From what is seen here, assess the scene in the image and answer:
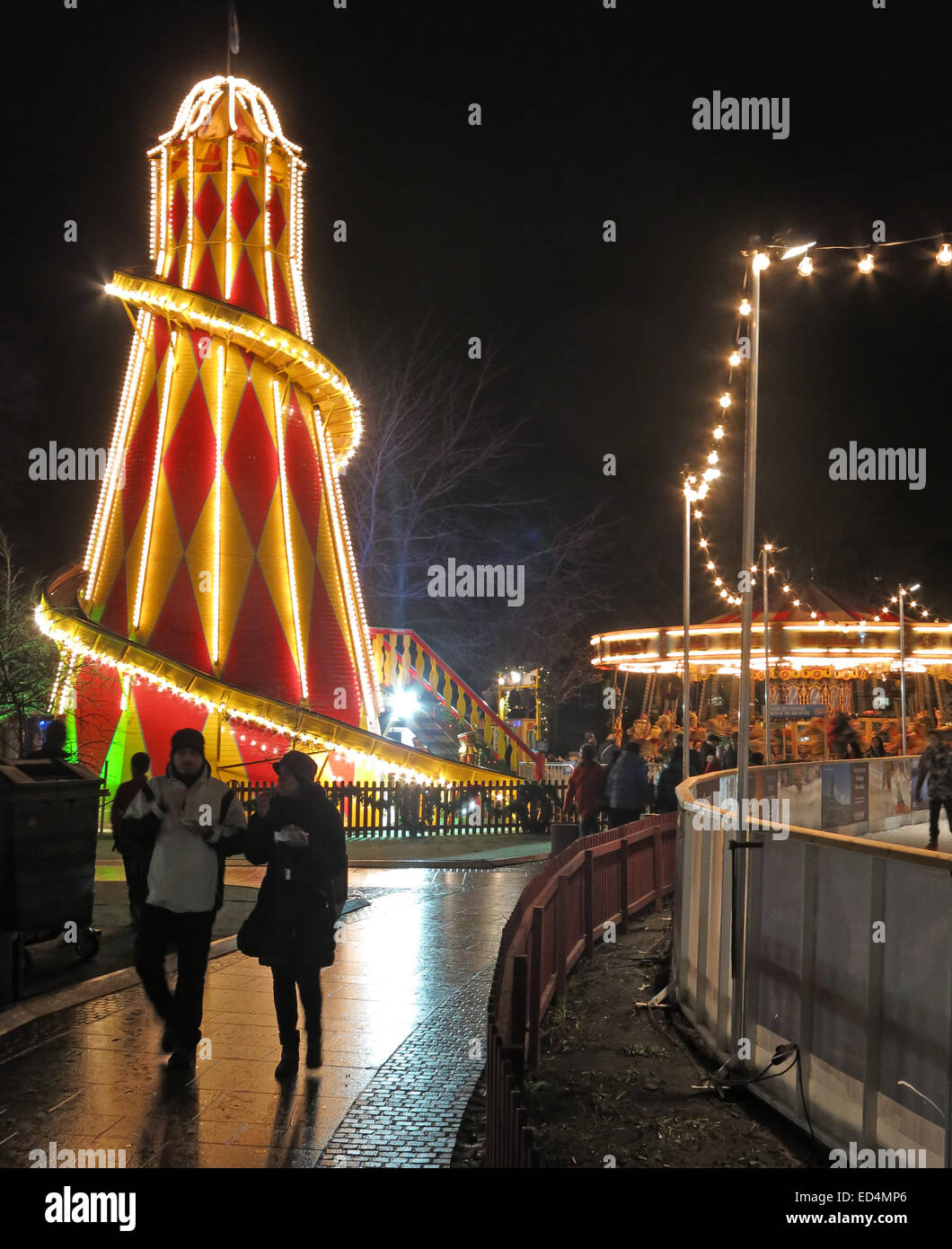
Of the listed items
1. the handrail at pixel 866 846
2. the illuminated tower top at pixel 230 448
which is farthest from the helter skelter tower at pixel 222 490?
the handrail at pixel 866 846

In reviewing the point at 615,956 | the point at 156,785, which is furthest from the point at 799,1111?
the point at 615,956

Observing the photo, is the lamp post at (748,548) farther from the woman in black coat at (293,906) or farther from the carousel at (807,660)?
the carousel at (807,660)

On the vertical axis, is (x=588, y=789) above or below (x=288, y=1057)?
above

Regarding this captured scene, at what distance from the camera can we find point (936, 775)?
52.3 feet

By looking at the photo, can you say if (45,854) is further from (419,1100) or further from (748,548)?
(748,548)

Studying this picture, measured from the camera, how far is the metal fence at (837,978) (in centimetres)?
462

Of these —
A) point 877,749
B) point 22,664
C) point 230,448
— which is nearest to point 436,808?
point 230,448

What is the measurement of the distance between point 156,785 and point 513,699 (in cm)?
4717

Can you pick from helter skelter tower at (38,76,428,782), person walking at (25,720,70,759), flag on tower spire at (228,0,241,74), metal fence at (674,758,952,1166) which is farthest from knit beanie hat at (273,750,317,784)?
flag on tower spire at (228,0,241,74)

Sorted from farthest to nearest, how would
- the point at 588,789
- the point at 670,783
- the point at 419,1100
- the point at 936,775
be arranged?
1. the point at 670,783
2. the point at 936,775
3. the point at 588,789
4. the point at 419,1100

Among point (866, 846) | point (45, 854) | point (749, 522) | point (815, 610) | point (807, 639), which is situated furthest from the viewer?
point (815, 610)

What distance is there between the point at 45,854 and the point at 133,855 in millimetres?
812

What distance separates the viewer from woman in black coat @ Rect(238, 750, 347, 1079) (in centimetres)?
616

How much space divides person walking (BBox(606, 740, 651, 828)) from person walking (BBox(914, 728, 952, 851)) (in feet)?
14.7
